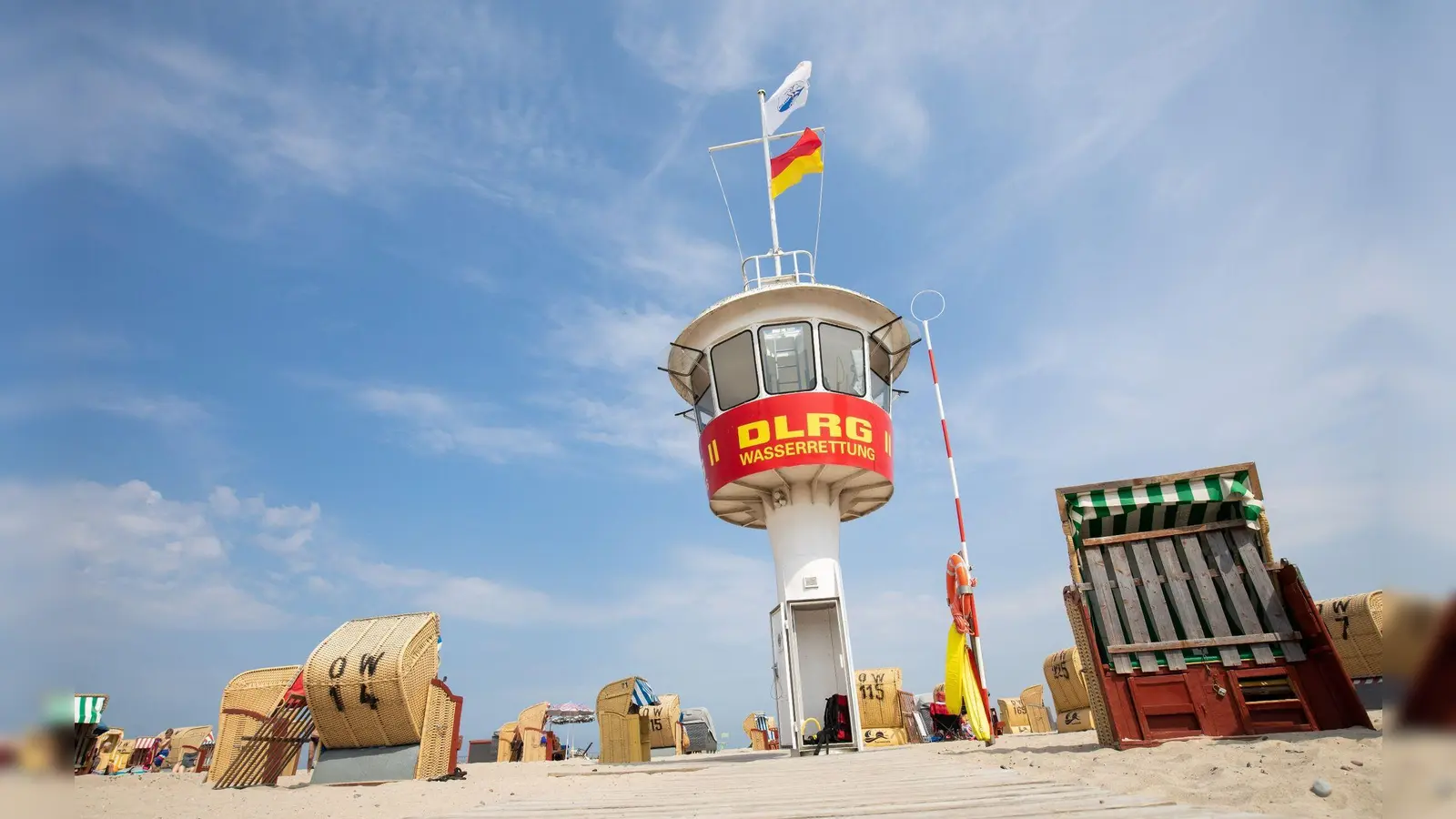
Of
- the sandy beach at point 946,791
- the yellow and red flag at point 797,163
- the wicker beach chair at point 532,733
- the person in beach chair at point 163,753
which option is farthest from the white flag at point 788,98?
the person in beach chair at point 163,753

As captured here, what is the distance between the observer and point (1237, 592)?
8.92 metres

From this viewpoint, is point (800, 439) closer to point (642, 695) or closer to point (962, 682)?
point (962, 682)

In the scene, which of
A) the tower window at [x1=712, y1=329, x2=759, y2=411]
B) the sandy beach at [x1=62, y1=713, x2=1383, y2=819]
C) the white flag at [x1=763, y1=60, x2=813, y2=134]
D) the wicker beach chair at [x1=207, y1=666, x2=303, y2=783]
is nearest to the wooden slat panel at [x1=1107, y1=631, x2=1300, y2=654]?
the sandy beach at [x1=62, y1=713, x2=1383, y2=819]

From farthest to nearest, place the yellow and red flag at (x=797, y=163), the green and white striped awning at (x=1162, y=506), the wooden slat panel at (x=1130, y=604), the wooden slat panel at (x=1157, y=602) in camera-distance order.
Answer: the yellow and red flag at (x=797, y=163), the green and white striped awning at (x=1162, y=506), the wooden slat panel at (x=1130, y=604), the wooden slat panel at (x=1157, y=602)

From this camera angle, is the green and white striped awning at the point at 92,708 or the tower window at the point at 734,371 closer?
the green and white striped awning at the point at 92,708

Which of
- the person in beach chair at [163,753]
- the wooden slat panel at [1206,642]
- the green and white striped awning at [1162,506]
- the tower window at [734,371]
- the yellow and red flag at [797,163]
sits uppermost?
the yellow and red flag at [797,163]

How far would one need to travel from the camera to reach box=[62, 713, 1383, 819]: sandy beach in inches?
188

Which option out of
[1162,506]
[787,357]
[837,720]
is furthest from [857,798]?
[787,357]

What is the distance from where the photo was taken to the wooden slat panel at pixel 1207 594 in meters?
8.59

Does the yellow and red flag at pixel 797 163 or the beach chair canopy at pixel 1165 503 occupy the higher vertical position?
the yellow and red flag at pixel 797 163

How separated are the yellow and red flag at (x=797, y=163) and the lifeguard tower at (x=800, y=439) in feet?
12.7

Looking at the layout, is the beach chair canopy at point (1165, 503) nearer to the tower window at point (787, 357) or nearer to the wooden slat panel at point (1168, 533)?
the wooden slat panel at point (1168, 533)

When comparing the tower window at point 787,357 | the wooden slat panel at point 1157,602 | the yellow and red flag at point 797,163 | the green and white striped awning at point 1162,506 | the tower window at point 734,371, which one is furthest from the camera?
the yellow and red flag at point 797,163

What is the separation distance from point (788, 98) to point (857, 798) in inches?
759
